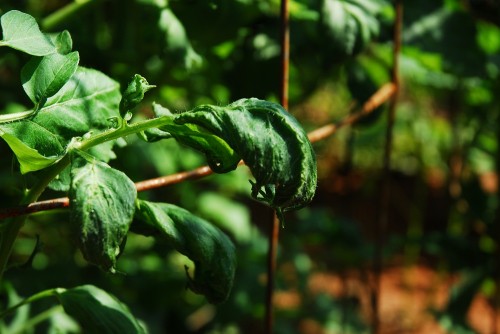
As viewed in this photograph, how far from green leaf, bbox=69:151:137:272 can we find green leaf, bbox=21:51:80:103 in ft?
0.51

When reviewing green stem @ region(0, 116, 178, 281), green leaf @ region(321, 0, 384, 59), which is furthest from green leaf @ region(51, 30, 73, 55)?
green leaf @ region(321, 0, 384, 59)

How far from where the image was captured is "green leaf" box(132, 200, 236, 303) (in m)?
0.84

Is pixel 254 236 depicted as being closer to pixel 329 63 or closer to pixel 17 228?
pixel 329 63

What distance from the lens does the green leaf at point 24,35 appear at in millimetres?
833

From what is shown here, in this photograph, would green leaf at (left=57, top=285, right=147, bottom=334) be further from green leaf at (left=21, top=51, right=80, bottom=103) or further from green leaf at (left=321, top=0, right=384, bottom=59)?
green leaf at (left=321, top=0, right=384, bottom=59)

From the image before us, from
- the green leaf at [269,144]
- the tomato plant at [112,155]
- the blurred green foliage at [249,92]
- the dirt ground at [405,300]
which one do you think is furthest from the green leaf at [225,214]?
Answer: the green leaf at [269,144]

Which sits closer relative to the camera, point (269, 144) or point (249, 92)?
point (269, 144)

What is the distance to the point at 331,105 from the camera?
16.2 ft

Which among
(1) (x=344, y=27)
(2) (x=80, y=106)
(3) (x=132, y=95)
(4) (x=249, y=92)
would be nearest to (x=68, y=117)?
(2) (x=80, y=106)

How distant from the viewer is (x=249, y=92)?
5.06 feet

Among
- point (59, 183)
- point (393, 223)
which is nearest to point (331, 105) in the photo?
point (393, 223)

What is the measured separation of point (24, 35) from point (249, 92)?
2.41 ft

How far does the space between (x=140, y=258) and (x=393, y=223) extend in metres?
3.04

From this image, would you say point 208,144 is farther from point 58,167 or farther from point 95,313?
point 95,313
